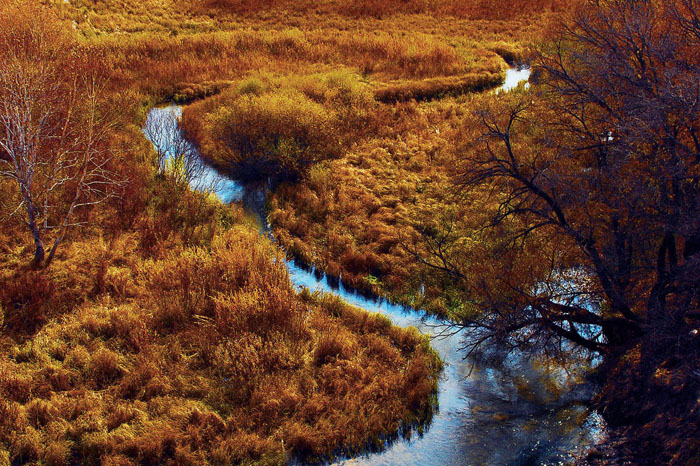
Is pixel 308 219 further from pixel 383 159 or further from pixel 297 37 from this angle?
Result: pixel 297 37

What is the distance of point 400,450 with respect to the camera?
933cm

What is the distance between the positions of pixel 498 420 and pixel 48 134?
45.3 ft

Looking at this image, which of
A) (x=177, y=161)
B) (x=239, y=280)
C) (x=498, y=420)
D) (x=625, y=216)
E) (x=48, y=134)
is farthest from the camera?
(x=177, y=161)

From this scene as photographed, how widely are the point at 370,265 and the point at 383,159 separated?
5.97 metres

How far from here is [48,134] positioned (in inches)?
635

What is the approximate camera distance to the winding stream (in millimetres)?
9117

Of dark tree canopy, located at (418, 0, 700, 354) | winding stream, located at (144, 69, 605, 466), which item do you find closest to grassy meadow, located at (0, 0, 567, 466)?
winding stream, located at (144, 69, 605, 466)

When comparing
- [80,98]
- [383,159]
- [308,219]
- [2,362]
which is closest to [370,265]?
[308,219]

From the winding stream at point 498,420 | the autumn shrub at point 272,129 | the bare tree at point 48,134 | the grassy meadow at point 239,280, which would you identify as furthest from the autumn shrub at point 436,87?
the winding stream at point 498,420

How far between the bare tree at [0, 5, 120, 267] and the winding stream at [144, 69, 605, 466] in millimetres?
8132

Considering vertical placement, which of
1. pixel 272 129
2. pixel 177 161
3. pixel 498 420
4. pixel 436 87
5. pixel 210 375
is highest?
pixel 436 87

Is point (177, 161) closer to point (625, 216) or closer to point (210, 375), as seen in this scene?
point (210, 375)

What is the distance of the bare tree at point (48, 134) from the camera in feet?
39.5

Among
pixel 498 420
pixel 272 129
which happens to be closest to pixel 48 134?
pixel 272 129
